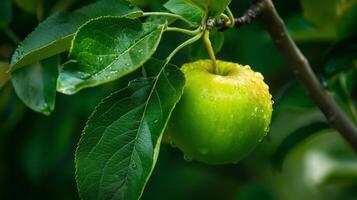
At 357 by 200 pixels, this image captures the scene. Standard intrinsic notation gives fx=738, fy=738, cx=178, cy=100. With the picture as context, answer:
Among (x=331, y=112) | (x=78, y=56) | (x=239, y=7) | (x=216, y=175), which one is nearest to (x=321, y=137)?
(x=216, y=175)

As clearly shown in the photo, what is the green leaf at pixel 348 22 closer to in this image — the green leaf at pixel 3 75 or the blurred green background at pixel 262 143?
the blurred green background at pixel 262 143

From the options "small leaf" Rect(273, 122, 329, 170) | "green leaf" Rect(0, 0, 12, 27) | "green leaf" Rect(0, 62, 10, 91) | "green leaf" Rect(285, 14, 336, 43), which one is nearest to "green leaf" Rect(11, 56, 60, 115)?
"green leaf" Rect(0, 62, 10, 91)

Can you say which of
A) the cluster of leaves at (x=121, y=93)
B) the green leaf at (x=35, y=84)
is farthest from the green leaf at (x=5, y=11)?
the cluster of leaves at (x=121, y=93)

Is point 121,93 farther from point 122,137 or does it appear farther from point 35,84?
point 35,84

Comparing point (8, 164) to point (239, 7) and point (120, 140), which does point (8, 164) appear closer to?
point (239, 7)

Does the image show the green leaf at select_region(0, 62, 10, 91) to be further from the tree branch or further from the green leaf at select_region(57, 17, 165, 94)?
the tree branch

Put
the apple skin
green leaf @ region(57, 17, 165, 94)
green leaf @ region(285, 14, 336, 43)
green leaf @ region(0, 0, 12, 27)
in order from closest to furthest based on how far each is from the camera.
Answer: green leaf @ region(57, 17, 165, 94) → the apple skin → green leaf @ region(0, 0, 12, 27) → green leaf @ region(285, 14, 336, 43)
